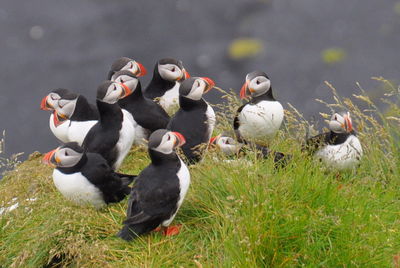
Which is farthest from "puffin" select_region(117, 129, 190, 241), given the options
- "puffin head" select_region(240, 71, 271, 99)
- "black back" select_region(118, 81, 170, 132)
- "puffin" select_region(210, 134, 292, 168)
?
"black back" select_region(118, 81, 170, 132)

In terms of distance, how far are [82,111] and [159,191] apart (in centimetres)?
261

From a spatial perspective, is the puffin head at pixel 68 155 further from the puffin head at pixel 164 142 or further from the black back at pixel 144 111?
the black back at pixel 144 111

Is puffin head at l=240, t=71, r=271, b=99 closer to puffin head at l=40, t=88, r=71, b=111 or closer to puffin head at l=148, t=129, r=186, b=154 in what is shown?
puffin head at l=148, t=129, r=186, b=154

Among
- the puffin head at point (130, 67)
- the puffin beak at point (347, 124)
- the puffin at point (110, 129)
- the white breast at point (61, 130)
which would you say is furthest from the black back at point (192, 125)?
the puffin head at point (130, 67)

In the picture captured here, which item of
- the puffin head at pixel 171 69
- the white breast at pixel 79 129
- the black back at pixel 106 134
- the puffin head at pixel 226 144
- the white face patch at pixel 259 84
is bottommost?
the white breast at pixel 79 129

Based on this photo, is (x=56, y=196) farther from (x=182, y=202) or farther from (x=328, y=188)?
(x=328, y=188)

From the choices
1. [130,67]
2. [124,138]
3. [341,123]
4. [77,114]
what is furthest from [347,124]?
[130,67]

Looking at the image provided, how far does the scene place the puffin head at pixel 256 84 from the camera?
666 cm

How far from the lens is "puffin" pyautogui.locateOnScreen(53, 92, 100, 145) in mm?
7031

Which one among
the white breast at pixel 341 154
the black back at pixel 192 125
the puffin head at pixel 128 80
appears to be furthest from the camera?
the puffin head at pixel 128 80

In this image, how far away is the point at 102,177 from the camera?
5602 millimetres

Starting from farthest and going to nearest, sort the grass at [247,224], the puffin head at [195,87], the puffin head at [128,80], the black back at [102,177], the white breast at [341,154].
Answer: the puffin head at [128,80], the puffin head at [195,87], the white breast at [341,154], the black back at [102,177], the grass at [247,224]

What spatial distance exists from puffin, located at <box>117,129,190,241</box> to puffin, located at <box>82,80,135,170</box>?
4.95 ft

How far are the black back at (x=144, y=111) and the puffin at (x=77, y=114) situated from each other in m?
0.39
